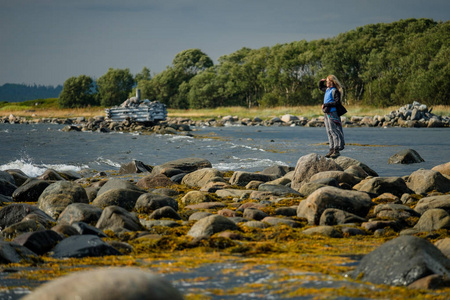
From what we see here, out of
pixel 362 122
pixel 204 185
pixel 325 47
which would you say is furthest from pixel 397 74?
Answer: pixel 204 185

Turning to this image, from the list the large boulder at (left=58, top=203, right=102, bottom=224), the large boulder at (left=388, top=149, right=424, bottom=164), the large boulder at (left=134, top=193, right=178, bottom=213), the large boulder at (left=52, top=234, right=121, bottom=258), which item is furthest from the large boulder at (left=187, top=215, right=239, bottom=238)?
the large boulder at (left=388, top=149, right=424, bottom=164)

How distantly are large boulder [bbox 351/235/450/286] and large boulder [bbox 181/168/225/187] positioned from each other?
7.20 meters

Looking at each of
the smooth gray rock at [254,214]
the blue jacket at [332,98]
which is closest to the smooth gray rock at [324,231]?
the smooth gray rock at [254,214]

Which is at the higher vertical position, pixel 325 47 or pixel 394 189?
pixel 325 47

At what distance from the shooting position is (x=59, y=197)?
8.75 meters

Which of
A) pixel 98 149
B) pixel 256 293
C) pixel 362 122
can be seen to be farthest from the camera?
pixel 362 122

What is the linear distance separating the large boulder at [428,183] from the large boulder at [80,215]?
6425 millimetres

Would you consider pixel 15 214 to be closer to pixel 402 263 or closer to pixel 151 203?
pixel 151 203

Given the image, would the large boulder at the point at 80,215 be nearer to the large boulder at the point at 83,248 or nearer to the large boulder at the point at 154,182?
the large boulder at the point at 83,248

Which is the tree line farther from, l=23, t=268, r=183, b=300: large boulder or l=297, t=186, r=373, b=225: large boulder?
l=23, t=268, r=183, b=300: large boulder

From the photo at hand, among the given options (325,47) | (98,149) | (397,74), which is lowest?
(98,149)

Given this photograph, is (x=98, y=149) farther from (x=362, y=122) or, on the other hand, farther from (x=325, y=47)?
(x=325, y=47)

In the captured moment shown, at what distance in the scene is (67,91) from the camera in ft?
364

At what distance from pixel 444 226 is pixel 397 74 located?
6693cm
